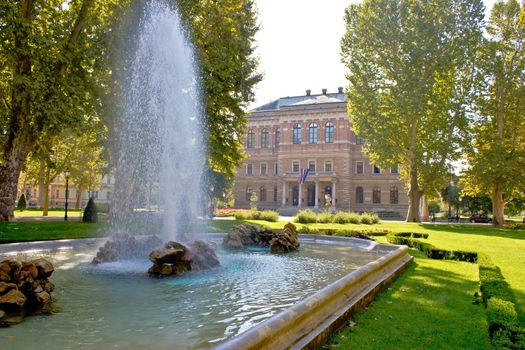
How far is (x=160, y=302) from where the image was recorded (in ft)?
20.6

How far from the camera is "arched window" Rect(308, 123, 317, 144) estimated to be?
6068 centimetres

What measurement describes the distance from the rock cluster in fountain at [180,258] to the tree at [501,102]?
2624 cm

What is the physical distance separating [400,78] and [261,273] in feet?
82.0

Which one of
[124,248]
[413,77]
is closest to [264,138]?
[413,77]

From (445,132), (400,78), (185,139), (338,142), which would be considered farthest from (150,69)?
(338,142)

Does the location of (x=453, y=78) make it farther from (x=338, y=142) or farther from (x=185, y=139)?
(x=338, y=142)

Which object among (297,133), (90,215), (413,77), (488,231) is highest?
(297,133)

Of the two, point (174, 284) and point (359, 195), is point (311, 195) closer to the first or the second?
point (359, 195)

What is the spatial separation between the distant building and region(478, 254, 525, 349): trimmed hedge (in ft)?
157

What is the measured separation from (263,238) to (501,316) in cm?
1016

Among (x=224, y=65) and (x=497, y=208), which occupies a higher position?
(x=224, y=65)

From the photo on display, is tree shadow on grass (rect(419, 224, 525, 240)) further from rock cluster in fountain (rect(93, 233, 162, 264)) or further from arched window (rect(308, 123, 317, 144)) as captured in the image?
arched window (rect(308, 123, 317, 144))

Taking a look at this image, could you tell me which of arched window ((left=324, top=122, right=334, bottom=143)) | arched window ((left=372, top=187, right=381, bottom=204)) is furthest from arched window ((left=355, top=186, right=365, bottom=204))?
arched window ((left=324, top=122, right=334, bottom=143))

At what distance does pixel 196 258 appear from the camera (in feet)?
31.1
